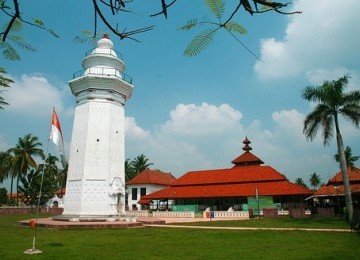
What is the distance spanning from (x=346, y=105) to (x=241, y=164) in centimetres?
2233

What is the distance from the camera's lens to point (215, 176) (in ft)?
122

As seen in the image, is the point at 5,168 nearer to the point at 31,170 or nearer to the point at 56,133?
the point at 31,170

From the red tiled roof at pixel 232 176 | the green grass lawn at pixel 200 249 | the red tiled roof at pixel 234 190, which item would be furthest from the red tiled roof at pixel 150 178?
the green grass lawn at pixel 200 249

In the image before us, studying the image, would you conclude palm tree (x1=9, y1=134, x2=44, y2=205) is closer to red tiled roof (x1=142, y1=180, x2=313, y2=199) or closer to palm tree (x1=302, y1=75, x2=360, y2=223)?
red tiled roof (x1=142, y1=180, x2=313, y2=199)

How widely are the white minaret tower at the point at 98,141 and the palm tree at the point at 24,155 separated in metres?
23.8

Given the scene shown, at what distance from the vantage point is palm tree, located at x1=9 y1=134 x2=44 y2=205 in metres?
41.9

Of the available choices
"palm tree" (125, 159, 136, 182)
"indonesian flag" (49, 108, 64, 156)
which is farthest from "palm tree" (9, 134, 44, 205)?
"indonesian flag" (49, 108, 64, 156)

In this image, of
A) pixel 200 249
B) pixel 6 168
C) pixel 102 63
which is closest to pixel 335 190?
pixel 102 63

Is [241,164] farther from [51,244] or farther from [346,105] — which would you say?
[51,244]

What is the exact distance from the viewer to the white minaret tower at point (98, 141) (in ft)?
66.1

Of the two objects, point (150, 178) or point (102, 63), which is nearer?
point (102, 63)

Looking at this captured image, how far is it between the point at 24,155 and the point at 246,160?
27.6 metres

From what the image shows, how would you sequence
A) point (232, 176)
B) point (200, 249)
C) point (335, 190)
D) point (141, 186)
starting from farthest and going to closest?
point (141, 186)
point (232, 176)
point (335, 190)
point (200, 249)

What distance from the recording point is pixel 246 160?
41250 millimetres
